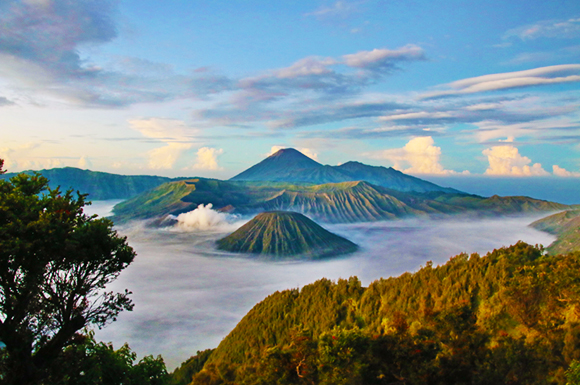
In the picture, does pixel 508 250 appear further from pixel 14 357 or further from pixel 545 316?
pixel 14 357

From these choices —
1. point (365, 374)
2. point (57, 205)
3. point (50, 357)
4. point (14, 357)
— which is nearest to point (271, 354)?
point (365, 374)

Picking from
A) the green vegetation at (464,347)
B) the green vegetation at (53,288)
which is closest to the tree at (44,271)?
the green vegetation at (53,288)

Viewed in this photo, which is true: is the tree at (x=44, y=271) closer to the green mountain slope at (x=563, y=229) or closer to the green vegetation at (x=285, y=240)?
the green mountain slope at (x=563, y=229)

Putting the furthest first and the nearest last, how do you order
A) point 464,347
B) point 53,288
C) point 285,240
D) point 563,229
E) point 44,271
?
point 285,240
point 563,229
point 464,347
point 53,288
point 44,271

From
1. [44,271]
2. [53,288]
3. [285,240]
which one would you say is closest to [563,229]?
[285,240]

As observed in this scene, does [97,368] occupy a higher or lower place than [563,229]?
higher

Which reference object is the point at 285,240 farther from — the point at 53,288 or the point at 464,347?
the point at 53,288
